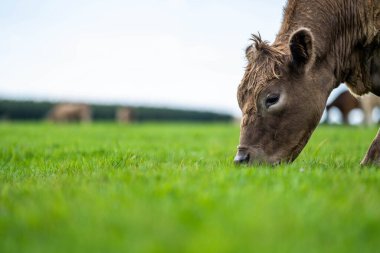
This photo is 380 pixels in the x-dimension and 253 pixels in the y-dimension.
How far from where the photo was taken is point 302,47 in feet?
16.7

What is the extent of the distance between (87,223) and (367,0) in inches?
190

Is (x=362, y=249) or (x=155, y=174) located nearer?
(x=362, y=249)

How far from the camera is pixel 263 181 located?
3.54 m

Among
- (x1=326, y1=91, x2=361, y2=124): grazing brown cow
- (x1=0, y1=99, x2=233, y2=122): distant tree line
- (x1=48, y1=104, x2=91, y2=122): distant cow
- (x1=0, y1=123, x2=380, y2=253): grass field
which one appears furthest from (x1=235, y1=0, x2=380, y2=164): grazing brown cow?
(x1=0, y1=99, x2=233, y2=122): distant tree line

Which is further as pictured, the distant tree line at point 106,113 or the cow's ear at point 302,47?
the distant tree line at point 106,113

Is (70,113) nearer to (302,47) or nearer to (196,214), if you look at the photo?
(302,47)

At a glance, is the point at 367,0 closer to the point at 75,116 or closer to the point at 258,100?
the point at 258,100

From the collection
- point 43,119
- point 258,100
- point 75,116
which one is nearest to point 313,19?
point 258,100

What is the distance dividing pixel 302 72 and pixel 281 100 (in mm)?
459

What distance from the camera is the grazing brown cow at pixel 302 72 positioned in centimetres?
509

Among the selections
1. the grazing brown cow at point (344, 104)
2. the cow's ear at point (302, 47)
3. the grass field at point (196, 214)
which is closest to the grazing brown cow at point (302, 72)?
the cow's ear at point (302, 47)

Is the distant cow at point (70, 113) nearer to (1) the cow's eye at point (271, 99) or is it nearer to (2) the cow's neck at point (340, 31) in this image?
(2) the cow's neck at point (340, 31)

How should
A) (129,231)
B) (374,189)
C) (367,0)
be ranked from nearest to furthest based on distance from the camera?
(129,231) → (374,189) → (367,0)

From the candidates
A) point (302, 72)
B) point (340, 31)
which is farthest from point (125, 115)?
point (302, 72)
